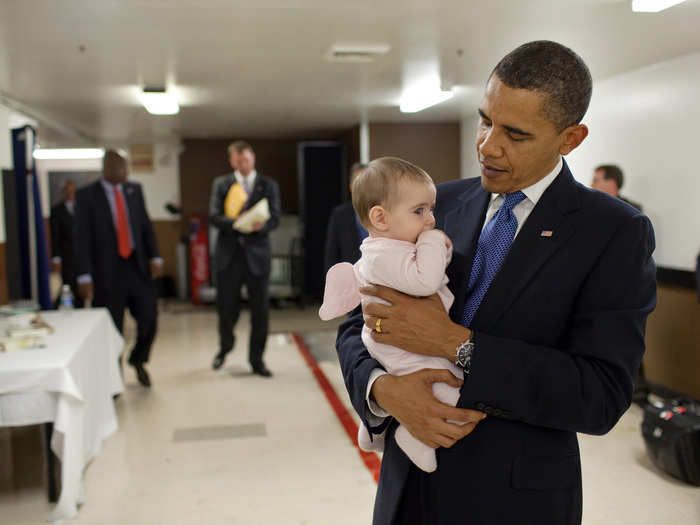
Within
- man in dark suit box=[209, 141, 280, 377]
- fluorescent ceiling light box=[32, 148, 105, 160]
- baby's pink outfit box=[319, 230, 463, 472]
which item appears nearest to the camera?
baby's pink outfit box=[319, 230, 463, 472]

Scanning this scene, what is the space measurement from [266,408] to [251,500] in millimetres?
1570

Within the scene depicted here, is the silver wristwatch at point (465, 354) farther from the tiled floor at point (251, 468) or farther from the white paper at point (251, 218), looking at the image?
the white paper at point (251, 218)

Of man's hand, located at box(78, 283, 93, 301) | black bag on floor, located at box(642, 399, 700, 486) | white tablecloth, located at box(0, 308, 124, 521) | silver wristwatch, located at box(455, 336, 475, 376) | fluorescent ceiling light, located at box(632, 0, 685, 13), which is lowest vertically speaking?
black bag on floor, located at box(642, 399, 700, 486)

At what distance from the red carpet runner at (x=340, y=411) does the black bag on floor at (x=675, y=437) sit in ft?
5.50

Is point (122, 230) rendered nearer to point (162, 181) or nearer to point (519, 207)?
point (519, 207)

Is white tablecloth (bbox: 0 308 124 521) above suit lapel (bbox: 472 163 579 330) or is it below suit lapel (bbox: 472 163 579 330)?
below

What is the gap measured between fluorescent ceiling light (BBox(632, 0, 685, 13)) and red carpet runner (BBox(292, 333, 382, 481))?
310cm

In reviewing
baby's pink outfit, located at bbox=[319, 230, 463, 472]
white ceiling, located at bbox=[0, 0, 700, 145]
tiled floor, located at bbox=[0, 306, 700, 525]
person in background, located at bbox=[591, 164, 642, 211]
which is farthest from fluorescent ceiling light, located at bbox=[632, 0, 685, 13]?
baby's pink outfit, located at bbox=[319, 230, 463, 472]

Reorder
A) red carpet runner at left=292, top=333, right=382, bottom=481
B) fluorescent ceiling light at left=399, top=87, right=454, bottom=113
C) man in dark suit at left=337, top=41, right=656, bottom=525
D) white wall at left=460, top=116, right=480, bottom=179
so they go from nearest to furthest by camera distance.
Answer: man in dark suit at left=337, top=41, right=656, bottom=525 < red carpet runner at left=292, top=333, right=382, bottom=481 < fluorescent ceiling light at left=399, top=87, right=454, bottom=113 < white wall at left=460, top=116, right=480, bottom=179

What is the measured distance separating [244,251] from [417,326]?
15.1 feet

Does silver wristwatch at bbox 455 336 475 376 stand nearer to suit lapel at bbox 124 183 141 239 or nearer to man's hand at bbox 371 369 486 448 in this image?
man's hand at bbox 371 369 486 448

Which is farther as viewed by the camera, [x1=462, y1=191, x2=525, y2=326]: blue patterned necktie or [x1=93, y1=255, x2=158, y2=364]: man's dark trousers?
[x1=93, y1=255, x2=158, y2=364]: man's dark trousers

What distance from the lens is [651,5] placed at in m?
3.83

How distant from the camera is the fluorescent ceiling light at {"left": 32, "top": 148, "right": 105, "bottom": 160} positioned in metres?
14.1
